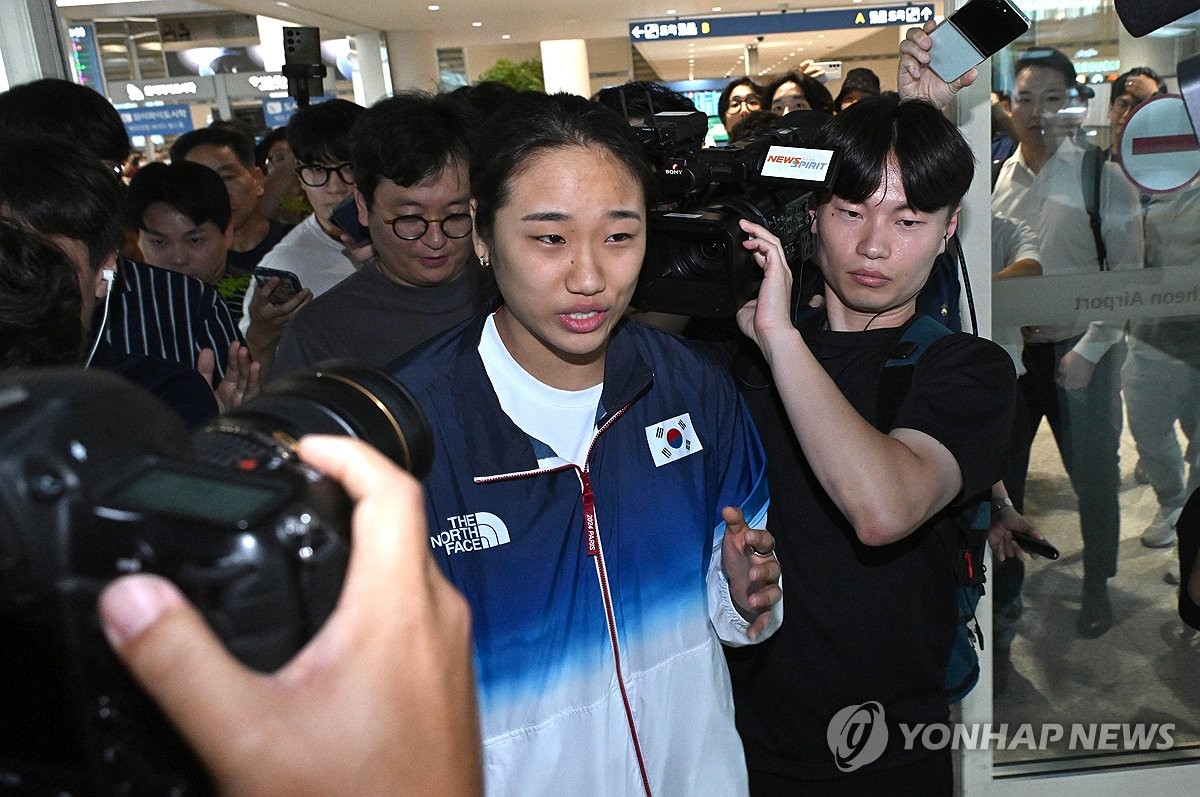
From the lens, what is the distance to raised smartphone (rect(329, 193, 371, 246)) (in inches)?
103

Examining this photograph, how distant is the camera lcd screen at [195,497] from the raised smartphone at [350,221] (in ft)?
7.04

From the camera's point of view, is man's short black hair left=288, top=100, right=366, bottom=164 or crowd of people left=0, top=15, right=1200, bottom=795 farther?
man's short black hair left=288, top=100, right=366, bottom=164

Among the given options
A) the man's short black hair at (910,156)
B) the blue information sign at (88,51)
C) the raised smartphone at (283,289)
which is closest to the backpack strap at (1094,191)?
the man's short black hair at (910,156)

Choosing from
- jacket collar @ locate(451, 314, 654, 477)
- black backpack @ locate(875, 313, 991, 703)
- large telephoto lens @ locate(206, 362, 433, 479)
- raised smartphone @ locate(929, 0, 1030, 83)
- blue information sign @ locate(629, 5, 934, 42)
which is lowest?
black backpack @ locate(875, 313, 991, 703)

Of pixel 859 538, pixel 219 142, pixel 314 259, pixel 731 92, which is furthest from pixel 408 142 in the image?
pixel 731 92

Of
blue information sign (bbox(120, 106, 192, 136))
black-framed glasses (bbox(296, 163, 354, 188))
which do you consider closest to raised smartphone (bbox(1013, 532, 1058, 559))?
black-framed glasses (bbox(296, 163, 354, 188))

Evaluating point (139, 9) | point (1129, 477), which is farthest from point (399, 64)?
point (1129, 477)

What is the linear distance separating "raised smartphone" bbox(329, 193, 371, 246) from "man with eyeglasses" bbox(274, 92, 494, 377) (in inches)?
19.8

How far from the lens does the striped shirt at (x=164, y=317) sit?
6.79 feet

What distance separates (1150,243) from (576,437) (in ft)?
5.23

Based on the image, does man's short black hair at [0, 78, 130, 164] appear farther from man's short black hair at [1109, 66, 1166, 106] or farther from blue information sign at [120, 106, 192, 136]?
blue information sign at [120, 106, 192, 136]

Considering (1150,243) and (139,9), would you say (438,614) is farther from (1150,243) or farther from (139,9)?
(139,9)

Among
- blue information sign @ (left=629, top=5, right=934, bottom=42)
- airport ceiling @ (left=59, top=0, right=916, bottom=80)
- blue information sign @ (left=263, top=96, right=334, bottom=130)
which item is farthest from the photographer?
blue information sign @ (left=629, top=5, right=934, bottom=42)

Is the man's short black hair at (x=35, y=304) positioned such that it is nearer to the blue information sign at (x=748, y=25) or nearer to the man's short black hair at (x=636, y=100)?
the man's short black hair at (x=636, y=100)
